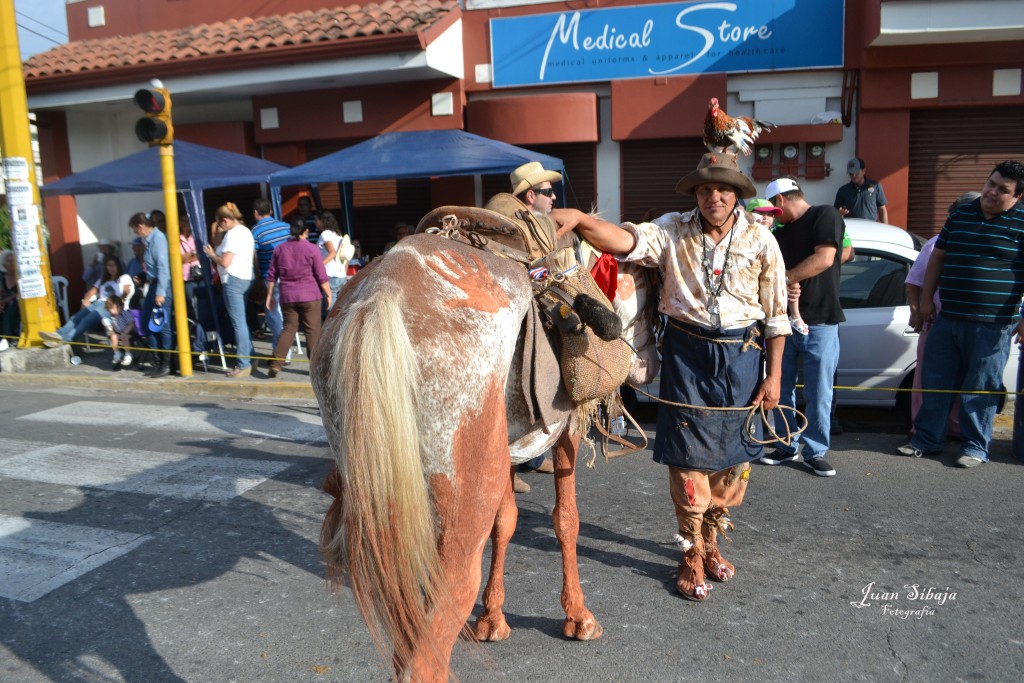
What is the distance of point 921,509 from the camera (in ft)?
15.1

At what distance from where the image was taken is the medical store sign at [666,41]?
10.3 meters

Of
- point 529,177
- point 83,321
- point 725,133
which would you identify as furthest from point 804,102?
point 83,321

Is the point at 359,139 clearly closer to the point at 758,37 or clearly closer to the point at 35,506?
the point at 758,37

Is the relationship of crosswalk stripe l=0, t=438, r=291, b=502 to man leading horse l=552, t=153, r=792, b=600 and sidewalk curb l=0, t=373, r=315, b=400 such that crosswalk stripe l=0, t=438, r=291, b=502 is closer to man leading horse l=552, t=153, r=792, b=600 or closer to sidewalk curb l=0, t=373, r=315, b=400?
sidewalk curb l=0, t=373, r=315, b=400

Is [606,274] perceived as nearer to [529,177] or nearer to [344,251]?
[529,177]

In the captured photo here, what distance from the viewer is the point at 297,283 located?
8359 mm

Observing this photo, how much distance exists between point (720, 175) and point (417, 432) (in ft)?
6.31

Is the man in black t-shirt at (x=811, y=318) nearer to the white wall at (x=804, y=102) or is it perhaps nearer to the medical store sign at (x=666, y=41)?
the white wall at (x=804, y=102)

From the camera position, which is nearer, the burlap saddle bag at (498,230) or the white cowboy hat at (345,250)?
the burlap saddle bag at (498,230)

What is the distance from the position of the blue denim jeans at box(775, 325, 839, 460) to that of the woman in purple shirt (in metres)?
4.90

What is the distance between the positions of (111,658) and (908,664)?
320 centimetres

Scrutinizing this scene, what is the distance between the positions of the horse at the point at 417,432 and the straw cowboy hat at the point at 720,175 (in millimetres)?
1240

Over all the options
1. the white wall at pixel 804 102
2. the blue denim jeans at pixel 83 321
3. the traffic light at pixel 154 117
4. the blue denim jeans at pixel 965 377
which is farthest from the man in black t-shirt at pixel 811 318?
the blue denim jeans at pixel 83 321

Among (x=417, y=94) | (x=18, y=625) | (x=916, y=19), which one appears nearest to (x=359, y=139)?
(x=417, y=94)
